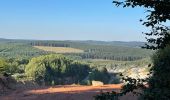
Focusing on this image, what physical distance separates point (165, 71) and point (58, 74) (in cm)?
12877

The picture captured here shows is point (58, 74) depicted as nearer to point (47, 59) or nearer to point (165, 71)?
point (47, 59)

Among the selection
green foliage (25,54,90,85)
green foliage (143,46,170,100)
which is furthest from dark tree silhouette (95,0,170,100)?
green foliage (25,54,90,85)

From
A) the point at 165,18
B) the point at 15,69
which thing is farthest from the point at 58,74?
the point at 165,18

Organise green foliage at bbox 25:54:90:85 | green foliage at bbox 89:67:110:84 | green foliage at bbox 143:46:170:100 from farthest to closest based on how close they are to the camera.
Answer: green foliage at bbox 89:67:110:84
green foliage at bbox 25:54:90:85
green foliage at bbox 143:46:170:100

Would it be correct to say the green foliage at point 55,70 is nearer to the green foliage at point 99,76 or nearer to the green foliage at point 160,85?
the green foliage at point 99,76

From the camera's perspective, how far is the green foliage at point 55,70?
12496 centimetres

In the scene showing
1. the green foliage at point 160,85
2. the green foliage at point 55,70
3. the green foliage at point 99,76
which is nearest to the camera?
the green foliage at point 160,85

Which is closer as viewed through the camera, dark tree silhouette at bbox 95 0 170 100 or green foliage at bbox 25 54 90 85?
dark tree silhouette at bbox 95 0 170 100

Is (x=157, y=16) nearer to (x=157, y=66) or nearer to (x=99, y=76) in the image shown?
(x=157, y=66)

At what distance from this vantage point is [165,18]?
12914 millimetres

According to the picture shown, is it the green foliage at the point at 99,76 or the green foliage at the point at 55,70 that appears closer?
the green foliage at the point at 55,70

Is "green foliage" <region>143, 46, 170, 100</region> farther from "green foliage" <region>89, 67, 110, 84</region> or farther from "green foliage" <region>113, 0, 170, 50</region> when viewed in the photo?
"green foliage" <region>89, 67, 110, 84</region>

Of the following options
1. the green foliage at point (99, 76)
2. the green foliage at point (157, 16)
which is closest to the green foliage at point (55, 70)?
the green foliage at point (99, 76)

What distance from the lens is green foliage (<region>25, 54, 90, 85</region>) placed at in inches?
4920
